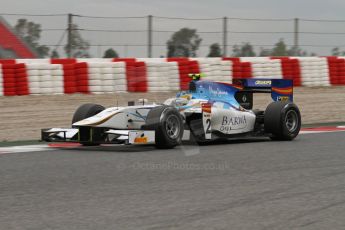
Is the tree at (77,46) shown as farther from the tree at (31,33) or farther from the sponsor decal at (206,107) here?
the sponsor decal at (206,107)

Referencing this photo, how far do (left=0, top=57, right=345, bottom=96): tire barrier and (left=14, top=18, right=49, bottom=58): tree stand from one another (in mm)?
332

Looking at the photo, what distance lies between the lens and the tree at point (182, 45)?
58.5 ft

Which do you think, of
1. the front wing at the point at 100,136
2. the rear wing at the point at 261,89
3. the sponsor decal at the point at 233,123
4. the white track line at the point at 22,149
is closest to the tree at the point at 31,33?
the rear wing at the point at 261,89

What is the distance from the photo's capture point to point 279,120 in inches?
396

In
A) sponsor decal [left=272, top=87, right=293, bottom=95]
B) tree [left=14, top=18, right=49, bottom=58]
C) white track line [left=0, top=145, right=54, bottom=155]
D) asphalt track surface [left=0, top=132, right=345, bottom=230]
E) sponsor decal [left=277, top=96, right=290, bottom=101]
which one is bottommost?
white track line [left=0, top=145, right=54, bottom=155]

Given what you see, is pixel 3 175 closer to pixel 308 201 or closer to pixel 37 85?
pixel 308 201

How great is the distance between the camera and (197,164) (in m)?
7.62

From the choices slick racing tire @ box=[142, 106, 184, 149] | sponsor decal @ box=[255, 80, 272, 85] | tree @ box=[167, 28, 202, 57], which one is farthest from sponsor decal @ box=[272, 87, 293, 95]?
tree @ box=[167, 28, 202, 57]

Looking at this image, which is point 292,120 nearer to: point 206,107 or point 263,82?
point 263,82

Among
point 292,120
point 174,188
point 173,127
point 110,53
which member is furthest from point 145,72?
point 174,188

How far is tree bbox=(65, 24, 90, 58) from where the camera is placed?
639 inches

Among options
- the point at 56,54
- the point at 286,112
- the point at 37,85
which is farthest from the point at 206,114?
the point at 56,54

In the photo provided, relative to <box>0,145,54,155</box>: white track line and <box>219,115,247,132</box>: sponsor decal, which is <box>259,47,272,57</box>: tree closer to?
<box>219,115,247,132</box>: sponsor decal

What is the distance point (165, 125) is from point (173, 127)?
292mm
